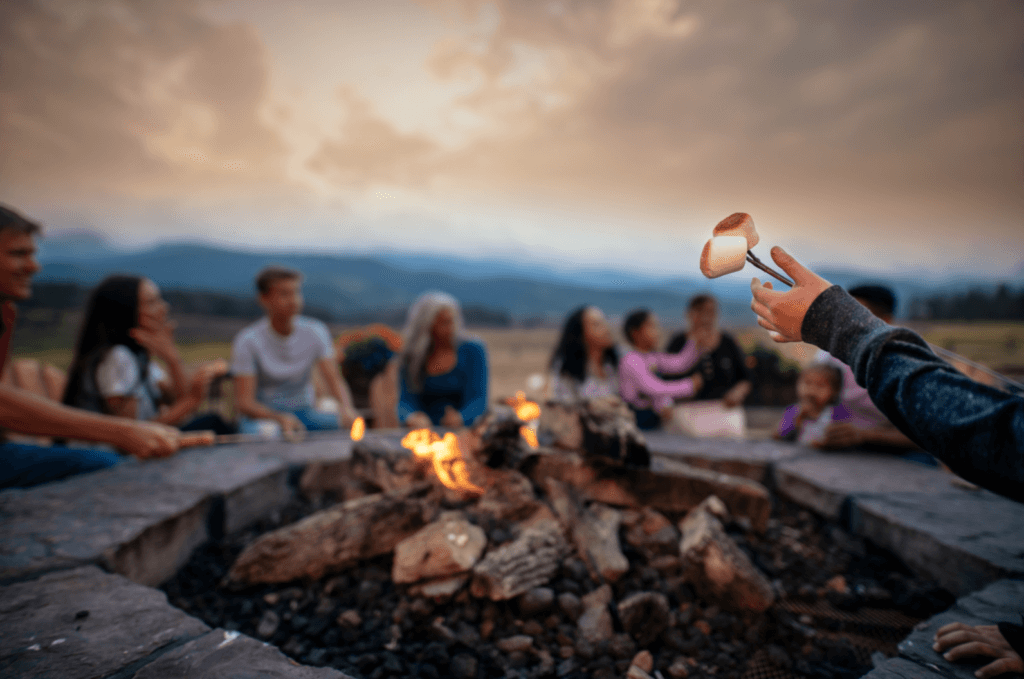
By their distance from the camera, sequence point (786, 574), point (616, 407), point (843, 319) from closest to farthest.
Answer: point (843, 319)
point (786, 574)
point (616, 407)

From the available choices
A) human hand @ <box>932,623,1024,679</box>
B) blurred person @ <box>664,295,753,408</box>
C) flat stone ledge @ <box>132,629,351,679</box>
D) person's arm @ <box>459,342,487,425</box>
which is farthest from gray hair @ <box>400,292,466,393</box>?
human hand @ <box>932,623,1024,679</box>

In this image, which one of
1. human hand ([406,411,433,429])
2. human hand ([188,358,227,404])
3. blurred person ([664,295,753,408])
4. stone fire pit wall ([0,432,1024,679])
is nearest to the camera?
stone fire pit wall ([0,432,1024,679])

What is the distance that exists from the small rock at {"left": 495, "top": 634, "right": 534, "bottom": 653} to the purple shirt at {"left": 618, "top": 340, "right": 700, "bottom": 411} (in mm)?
3144

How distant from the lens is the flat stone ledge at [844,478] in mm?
2639

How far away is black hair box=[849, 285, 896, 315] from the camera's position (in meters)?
3.70

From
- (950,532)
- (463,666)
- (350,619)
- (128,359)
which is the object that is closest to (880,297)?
(950,532)

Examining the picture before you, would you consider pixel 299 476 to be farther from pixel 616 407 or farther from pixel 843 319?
pixel 843 319

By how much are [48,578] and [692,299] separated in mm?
5300

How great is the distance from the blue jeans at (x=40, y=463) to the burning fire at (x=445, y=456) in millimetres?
1991

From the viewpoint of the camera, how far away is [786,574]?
2.23 meters

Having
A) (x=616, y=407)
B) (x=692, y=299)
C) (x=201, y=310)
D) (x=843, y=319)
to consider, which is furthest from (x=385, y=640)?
(x=201, y=310)

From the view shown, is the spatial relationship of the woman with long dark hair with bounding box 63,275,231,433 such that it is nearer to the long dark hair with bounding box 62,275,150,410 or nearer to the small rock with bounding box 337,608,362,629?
the long dark hair with bounding box 62,275,150,410

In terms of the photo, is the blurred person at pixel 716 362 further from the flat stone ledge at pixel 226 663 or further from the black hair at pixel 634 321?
the flat stone ledge at pixel 226 663

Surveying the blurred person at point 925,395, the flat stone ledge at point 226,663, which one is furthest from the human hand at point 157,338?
the blurred person at point 925,395
